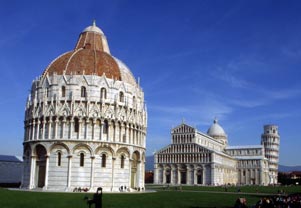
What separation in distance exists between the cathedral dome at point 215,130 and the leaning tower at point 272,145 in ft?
67.3

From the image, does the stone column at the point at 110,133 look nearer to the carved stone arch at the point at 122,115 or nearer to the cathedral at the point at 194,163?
the carved stone arch at the point at 122,115

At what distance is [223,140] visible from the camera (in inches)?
5728

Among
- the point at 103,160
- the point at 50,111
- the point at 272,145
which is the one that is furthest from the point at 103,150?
the point at 272,145

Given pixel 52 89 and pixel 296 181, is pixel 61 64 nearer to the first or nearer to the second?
pixel 52 89

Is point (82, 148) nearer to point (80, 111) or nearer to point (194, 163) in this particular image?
point (80, 111)

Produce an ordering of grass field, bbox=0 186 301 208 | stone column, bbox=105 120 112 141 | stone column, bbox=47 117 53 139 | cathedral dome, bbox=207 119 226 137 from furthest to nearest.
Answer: cathedral dome, bbox=207 119 226 137
stone column, bbox=105 120 112 141
stone column, bbox=47 117 53 139
grass field, bbox=0 186 301 208

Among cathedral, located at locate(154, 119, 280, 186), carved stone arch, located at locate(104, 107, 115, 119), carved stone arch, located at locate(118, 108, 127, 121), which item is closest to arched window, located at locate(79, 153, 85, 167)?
carved stone arch, located at locate(104, 107, 115, 119)

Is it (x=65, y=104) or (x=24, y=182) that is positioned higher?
(x=65, y=104)

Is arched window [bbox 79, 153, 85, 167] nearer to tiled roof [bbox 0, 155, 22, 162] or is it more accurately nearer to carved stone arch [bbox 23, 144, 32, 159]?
carved stone arch [bbox 23, 144, 32, 159]

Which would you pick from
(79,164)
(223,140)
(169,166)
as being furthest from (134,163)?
(223,140)

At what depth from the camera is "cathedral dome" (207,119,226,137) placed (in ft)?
477

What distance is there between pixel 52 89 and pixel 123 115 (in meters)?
10.1

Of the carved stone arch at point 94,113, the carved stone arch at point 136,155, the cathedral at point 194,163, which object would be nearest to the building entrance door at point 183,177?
the cathedral at point 194,163

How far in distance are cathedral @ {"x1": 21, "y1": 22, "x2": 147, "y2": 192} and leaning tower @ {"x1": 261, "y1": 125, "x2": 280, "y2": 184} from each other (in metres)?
110
